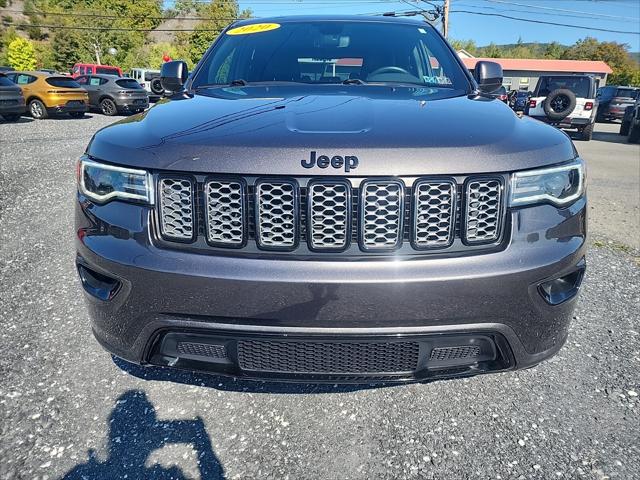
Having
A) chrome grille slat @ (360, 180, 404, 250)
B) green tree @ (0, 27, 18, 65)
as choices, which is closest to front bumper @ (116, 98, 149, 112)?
chrome grille slat @ (360, 180, 404, 250)

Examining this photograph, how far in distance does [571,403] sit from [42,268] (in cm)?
369

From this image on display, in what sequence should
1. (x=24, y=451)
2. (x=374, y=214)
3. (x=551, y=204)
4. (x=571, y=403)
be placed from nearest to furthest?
(x=374, y=214), (x=551, y=204), (x=24, y=451), (x=571, y=403)

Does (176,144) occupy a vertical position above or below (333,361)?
above

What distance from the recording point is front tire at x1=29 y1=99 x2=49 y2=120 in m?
15.3

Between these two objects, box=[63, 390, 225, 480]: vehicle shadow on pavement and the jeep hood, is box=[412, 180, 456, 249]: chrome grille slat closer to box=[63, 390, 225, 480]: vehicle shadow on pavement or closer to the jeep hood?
the jeep hood

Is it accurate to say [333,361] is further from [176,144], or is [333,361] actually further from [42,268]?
[42,268]

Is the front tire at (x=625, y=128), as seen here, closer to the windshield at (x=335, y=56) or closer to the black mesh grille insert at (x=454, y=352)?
the windshield at (x=335, y=56)

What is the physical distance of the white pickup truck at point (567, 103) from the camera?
12.8 metres

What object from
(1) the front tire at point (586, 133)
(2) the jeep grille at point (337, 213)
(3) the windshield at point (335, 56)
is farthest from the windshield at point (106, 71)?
(2) the jeep grille at point (337, 213)

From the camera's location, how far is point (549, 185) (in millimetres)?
1666

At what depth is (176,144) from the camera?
5.27 ft

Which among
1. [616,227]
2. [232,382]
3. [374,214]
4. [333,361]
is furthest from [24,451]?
[616,227]

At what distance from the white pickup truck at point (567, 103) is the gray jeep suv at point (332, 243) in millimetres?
12611

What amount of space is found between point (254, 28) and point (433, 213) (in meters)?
2.17
